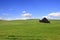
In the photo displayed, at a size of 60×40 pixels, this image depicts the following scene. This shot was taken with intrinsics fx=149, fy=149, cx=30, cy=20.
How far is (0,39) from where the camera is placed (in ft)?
89.6

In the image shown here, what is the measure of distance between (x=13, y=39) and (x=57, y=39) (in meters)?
8.13

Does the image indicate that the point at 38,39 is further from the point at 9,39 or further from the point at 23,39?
the point at 9,39

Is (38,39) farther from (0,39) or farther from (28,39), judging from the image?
(0,39)

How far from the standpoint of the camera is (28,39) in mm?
27719

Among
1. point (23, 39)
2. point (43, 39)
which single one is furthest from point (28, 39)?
point (43, 39)

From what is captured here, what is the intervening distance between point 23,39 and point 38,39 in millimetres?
2812

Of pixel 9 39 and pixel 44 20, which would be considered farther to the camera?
pixel 44 20

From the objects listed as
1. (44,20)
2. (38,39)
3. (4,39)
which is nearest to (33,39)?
(38,39)

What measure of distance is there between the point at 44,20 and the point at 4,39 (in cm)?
8398

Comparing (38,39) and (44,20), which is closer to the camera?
(38,39)

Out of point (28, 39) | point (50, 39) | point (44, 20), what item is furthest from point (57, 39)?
point (44, 20)

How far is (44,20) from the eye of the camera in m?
110

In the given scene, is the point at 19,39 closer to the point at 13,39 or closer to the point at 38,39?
the point at 13,39

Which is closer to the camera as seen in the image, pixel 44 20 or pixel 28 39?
pixel 28 39
